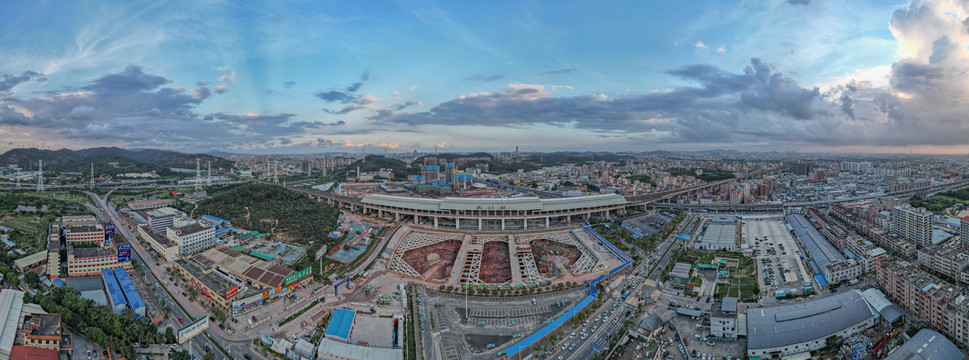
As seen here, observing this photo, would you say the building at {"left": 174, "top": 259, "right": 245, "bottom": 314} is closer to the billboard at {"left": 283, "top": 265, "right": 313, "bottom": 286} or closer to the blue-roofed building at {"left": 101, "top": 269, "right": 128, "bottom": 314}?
the billboard at {"left": 283, "top": 265, "right": 313, "bottom": 286}

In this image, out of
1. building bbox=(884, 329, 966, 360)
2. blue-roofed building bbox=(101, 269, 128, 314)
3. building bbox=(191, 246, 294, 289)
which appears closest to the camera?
building bbox=(884, 329, 966, 360)

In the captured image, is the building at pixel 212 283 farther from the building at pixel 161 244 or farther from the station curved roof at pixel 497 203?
the station curved roof at pixel 497 203

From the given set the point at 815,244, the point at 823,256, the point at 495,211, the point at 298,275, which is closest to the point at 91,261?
the point at 298,275

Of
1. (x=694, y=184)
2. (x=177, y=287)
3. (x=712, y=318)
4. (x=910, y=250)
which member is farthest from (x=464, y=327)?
(x=694, y=184)

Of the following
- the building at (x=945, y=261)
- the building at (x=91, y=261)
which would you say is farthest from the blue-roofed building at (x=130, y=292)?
the building at (x=945, y=261)

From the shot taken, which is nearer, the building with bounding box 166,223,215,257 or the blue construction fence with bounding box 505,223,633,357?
the blue construction fence with bounding box 505,223,633,357

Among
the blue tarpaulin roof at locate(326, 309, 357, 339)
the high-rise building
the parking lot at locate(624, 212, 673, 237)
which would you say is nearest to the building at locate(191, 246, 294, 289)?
the blue tarpaulin roof at locate(326, 309, 357, 339)
